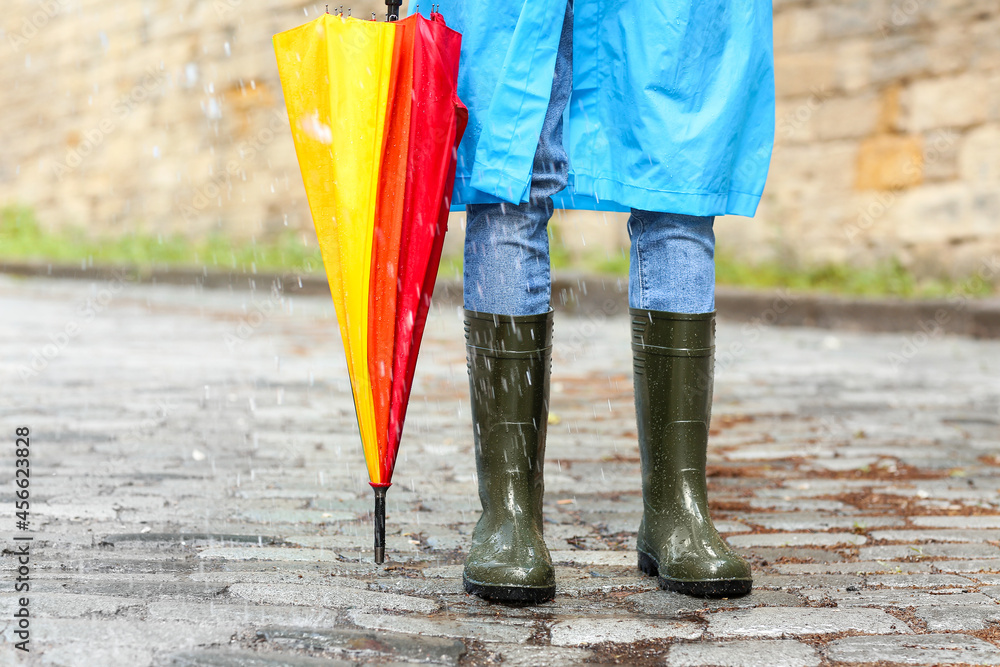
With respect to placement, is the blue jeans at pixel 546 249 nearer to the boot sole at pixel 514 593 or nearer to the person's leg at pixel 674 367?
the person's leg at pixel 674 367

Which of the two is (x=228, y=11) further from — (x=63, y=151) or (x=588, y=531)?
(x=588, y=531)

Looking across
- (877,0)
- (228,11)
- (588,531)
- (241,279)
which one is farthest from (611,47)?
(228,11)

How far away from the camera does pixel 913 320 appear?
6.13 meters

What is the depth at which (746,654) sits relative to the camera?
55.4 inches

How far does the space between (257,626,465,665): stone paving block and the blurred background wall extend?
5.87 m

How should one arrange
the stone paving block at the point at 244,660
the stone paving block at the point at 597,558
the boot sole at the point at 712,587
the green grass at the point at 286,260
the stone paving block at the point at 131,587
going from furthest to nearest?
the green grass at the point at 286,260
the stone paving block at the point at 597,558
the boot sole at the point at 712,587
the stone paving block at the point at 131,587
the stone paving block at the point at 244,660

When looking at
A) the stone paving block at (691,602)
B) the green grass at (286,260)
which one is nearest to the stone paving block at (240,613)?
the stone paving block at (691,602)

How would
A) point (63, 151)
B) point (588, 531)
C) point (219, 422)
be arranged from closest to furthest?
point (588, 531) < point (219, 422) < point (63, 151)

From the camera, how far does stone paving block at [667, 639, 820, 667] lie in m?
1.37

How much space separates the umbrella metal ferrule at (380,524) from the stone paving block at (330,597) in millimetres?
113

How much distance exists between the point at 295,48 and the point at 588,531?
3.61 feet

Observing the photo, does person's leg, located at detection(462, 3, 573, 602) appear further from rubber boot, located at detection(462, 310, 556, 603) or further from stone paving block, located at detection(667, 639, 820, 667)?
stone paving block, located at detection(667, 639, 820, 667)

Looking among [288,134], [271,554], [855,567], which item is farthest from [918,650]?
[288,134]

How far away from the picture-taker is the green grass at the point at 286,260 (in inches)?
263
